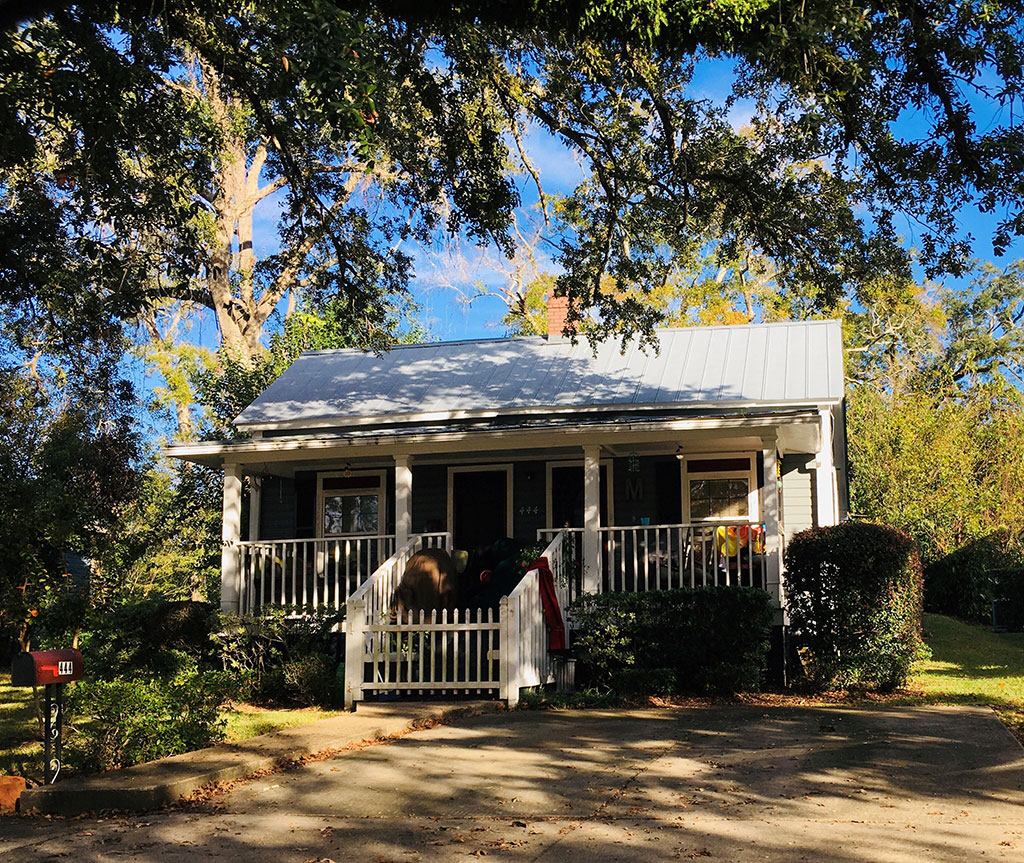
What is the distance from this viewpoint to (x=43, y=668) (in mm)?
7480

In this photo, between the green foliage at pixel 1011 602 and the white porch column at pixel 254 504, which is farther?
the green foliage at pixel 1011 602

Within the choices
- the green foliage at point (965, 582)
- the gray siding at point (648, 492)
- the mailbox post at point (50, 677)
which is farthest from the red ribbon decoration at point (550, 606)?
the green foliage at point (965, 582)

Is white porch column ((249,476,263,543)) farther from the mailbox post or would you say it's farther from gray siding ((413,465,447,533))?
the mailbox post

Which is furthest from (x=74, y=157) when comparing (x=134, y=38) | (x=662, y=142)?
(x=662, y=142)

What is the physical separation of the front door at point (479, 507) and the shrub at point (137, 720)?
875cm

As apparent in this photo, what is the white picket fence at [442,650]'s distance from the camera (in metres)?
12.4

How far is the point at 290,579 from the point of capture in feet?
56.2

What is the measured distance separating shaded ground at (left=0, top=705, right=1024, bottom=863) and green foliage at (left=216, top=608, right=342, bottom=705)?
345 cm

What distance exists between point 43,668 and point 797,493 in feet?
39.1

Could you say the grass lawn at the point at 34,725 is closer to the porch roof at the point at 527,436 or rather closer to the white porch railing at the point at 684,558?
the porch roof at the point at 527,436

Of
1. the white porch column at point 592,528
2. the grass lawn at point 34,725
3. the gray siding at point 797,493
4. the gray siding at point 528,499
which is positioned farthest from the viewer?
the gray siding at point 528,499

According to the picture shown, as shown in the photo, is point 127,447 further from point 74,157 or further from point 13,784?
point 13,784

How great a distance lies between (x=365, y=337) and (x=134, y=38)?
5048 mm

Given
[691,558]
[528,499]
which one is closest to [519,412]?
[528,499]
